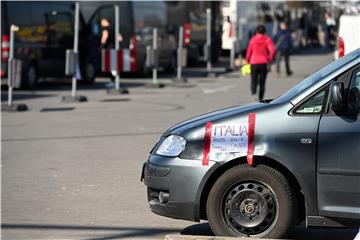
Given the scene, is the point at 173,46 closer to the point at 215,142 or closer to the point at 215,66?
the point at 215,66

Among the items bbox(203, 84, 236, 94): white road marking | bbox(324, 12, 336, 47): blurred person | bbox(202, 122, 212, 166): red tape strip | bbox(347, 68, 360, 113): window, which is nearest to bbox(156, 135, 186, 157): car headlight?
bbox(202, 122, 212, 166): red tape strip

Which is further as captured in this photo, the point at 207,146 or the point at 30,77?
the point at 30,77

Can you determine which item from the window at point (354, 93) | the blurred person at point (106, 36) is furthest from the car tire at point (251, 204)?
the blurred person at point (106, 36)

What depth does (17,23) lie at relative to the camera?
2245 centimetres

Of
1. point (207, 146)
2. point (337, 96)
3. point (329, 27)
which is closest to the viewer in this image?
point (337, 96)

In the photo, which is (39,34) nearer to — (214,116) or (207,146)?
(214,116)

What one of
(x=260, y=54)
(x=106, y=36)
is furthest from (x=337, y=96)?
(x=106, y=36)

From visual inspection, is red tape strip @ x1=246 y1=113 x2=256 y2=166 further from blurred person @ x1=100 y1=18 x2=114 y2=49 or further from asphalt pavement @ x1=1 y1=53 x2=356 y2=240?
blurred person @ x1=100 y1=18 x2=114 y2=49

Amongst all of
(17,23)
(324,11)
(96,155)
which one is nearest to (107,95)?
(17,23)

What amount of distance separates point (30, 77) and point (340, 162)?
1715cm

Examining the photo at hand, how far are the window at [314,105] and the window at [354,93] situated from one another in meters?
0.20

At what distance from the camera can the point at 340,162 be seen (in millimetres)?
6551

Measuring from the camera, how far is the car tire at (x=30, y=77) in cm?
2267

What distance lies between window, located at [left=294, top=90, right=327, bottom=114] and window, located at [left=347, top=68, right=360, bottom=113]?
0.20m
